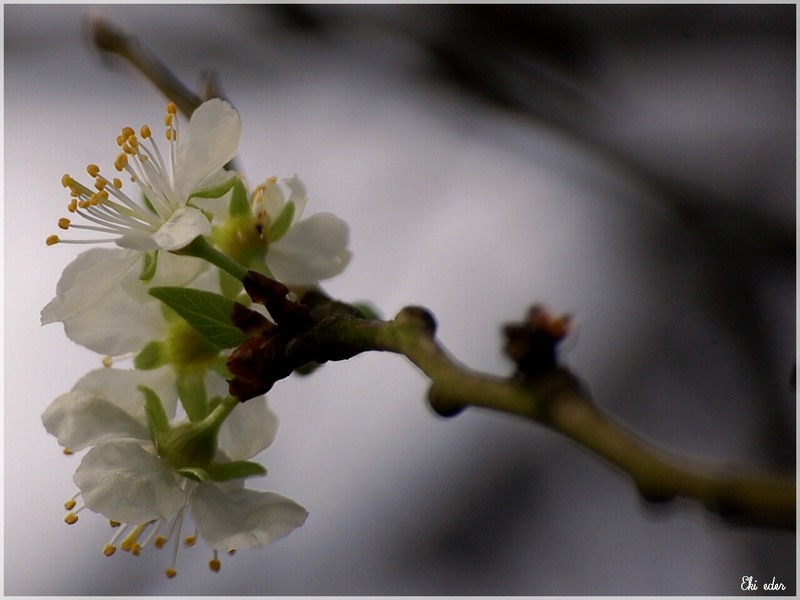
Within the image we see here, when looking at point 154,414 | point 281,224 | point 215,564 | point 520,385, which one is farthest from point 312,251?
point 520,385

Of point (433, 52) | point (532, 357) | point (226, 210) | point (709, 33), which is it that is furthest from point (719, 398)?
point (532, 357)

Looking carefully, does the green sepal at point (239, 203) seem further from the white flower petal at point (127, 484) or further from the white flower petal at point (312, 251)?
the white flower petal at point (127, 484)

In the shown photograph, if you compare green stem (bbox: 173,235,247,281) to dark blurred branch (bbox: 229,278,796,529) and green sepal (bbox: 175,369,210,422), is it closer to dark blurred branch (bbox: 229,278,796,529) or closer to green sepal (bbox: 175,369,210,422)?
dark blurred branch (bbox: 229,278,796,529)

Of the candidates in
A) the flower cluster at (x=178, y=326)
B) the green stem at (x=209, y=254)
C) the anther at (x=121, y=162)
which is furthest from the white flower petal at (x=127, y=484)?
the anther at (x=121, y=162)

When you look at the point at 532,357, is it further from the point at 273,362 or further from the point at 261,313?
the point at 261,313

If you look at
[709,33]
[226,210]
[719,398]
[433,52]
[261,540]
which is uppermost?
[709,33]

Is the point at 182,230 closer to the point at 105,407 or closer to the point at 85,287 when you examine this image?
the point at 85,287
